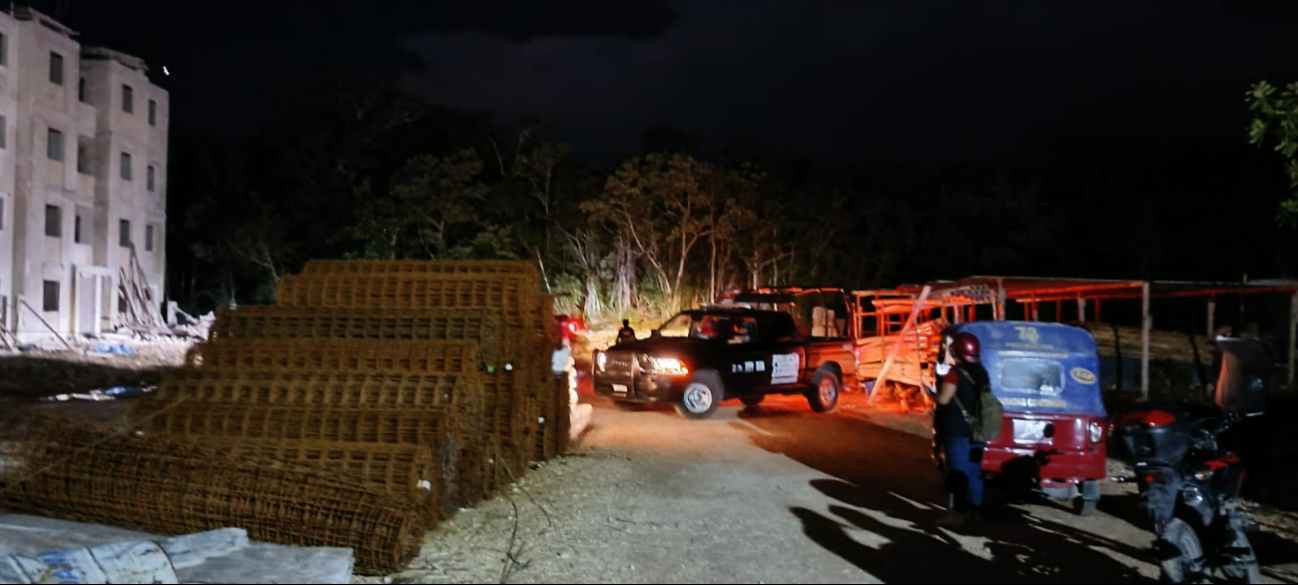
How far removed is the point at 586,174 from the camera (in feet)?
123

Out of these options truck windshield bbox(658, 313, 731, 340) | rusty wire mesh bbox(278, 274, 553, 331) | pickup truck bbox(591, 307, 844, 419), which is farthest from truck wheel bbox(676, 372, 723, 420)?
rusty wire mesh bbox(278, 274, 553, 331)

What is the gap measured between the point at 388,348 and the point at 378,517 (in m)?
2.93

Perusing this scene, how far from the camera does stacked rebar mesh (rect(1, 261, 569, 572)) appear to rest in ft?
25.1

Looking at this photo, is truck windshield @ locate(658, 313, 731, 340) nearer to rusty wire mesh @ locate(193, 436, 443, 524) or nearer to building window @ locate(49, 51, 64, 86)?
rusty wire mesh @ locate(193, 436, 443, 524)

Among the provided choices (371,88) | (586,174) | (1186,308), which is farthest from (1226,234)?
(371,88)

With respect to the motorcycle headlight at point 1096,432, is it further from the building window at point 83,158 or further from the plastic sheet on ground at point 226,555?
the building window at point 83,158

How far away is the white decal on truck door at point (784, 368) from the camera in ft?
53.7

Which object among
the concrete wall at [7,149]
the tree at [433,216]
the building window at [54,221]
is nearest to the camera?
the concrete wall at [7,149]

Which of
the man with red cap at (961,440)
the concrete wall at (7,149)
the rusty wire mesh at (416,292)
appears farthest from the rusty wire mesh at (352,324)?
the concrete wall at (7,149)

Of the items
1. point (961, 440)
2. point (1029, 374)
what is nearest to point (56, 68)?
point (1029, 374)

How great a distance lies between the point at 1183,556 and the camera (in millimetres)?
6188

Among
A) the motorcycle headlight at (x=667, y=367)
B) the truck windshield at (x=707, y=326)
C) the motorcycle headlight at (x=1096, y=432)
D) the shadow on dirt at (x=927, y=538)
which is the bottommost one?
the shadow on dirt at (x=927, y=538)

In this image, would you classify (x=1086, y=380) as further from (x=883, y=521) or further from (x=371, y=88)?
(x=371, y=88)

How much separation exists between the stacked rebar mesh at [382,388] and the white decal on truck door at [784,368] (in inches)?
212
